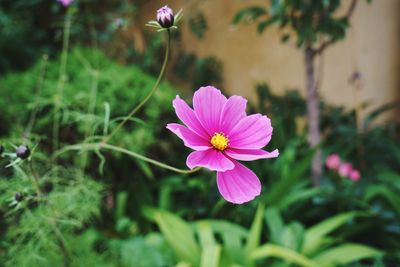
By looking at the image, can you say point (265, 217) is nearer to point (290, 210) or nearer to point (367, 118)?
point (290, 210)

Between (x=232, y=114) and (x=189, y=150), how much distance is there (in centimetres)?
191

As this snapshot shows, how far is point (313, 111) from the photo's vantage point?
236 cm

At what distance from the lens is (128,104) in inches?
94.7

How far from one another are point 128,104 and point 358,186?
1.29 m

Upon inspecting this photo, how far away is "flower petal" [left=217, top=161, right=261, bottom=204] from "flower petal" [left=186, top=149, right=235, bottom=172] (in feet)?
0.06

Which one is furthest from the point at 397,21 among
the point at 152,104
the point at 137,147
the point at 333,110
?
the point at 137,147

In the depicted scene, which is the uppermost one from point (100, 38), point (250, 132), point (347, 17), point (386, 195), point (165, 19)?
point (347, 17)

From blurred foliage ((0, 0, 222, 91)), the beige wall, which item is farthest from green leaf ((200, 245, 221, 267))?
blurred foliage ((0, 0, 222, 91))

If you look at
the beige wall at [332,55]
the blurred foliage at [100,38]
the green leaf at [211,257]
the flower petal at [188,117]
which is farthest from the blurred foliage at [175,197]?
the flower petal at [188,117]

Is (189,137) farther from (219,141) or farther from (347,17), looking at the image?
(347,17)

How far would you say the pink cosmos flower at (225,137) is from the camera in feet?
2.02

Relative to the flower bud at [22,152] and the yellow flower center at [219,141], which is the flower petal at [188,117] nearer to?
the yellow flower center at [219,141]

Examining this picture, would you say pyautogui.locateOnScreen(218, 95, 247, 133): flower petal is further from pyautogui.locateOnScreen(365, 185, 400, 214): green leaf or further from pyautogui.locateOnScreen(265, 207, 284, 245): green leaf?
pyautogui.locateOnScreen(365, 185, 400, 214): green leaf

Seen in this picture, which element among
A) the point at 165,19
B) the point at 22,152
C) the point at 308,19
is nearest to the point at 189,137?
the point at 165,19
